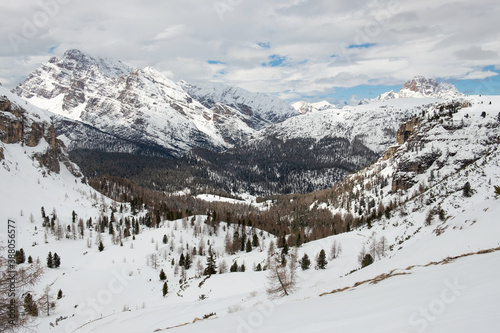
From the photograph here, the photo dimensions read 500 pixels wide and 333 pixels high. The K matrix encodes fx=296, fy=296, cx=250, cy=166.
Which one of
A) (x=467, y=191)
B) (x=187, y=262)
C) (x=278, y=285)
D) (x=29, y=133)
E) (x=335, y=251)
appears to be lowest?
(x=187, y=262)

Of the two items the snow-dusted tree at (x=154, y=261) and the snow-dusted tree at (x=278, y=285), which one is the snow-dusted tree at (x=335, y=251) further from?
the snow-dusted tree at (x=154, y=261)

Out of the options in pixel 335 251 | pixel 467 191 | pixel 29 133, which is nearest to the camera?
pixel 467 191

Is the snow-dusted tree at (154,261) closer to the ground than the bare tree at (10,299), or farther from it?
closer to the ground

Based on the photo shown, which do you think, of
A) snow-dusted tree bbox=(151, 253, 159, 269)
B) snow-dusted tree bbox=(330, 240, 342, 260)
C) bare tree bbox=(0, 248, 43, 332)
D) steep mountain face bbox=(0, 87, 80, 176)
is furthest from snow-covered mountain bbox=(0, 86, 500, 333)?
steep mountain face bbox=(0, 87, 80, 176)

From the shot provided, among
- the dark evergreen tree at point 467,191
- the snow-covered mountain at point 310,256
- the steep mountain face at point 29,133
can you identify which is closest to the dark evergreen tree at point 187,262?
the snow-covered mountain at point 310,256

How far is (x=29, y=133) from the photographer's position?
175 meters

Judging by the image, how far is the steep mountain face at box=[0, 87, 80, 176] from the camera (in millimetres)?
160500

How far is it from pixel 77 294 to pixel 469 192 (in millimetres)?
100785

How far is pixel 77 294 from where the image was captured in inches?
3105

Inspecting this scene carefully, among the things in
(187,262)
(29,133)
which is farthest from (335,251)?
(29,133)

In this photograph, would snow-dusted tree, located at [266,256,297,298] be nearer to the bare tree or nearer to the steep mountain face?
the bare tree

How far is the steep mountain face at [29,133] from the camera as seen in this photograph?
160 metres

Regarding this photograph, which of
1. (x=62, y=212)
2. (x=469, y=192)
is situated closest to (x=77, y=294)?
(x=62, y=212)

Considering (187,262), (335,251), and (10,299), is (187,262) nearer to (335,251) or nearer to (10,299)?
(335,251)
